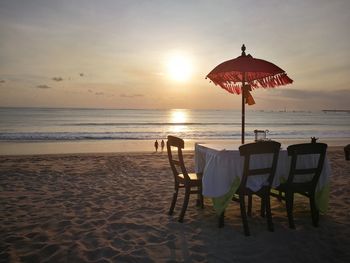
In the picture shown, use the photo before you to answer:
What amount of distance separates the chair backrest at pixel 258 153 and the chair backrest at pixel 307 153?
23cm

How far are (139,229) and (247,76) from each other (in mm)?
3693

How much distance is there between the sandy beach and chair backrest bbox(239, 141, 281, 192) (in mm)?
807

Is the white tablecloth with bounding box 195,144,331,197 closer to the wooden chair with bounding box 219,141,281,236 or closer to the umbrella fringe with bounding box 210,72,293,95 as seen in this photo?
the wooden chair with bounding box 219,141,281,236

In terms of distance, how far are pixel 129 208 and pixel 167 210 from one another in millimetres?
647

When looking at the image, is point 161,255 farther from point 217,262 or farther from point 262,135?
point 262,135

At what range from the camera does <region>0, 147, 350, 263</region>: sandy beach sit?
3.50 m

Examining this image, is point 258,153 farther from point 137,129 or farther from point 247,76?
point 137,129

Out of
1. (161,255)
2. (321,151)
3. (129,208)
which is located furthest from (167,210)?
(321,151)

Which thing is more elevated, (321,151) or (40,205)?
(321,151)

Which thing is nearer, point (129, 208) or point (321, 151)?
point (321, 151)

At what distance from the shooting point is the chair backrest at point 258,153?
392 centimetres

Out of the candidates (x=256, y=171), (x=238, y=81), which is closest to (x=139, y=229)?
(x=256, y=171)

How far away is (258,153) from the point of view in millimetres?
3957

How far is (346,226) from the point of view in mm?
4375
